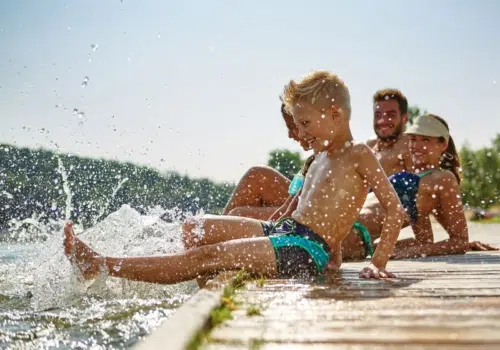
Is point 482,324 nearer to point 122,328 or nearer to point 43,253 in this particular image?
point 122,328

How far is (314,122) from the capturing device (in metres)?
4.00

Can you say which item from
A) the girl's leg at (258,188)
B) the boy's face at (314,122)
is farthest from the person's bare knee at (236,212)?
the boy's face at (314,122)

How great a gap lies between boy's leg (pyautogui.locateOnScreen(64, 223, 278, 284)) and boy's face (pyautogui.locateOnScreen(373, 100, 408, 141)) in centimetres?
351

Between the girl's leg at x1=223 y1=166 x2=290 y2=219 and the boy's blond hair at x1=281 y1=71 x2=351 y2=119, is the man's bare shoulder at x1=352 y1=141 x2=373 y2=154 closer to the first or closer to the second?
the boy's blond hair at x1=281 y1=71 x2=351 y2=119

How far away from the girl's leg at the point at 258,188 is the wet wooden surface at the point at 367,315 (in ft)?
7.68

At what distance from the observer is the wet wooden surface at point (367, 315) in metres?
2.13

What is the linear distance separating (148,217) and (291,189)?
2.04 m

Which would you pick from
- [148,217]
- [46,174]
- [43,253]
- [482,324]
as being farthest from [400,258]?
[46,174]

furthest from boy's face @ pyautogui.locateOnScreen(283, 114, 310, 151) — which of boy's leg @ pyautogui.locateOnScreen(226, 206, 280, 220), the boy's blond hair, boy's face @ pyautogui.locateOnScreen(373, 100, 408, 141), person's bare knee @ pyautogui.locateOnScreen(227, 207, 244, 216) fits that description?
boy's face @ pyautogui.locateOnScreen(373, 100, 408, 141)

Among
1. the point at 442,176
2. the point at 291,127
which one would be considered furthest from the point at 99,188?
the point at 442,176

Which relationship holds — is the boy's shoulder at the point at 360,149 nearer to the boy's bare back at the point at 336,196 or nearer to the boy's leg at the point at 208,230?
the boy's bare back at the point at 336,196

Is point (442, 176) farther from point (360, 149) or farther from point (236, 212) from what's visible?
point (360, 149)

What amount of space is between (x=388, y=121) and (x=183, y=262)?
391 centimetres

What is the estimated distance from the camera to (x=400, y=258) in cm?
603
